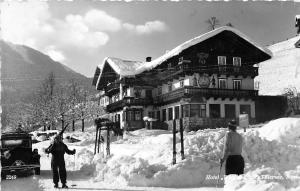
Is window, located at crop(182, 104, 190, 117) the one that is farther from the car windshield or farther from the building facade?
the car windshield

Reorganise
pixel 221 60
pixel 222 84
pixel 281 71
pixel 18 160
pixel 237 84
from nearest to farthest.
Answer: pixel 18 160 < pixel 222 84 < pixel 221 60 < pixel 237 84 < pixel 281 71

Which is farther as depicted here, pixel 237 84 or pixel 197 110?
pixel 237 84

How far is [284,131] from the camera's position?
1941cm

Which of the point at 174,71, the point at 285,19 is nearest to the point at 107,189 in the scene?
the point at 285,19

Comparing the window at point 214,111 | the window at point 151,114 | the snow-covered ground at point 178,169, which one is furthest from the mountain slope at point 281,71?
the snow-covered ground at point 178,169

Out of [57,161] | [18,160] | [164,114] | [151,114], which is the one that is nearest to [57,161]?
[57,161]

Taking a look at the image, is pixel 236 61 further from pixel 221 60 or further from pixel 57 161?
pixel 57 161

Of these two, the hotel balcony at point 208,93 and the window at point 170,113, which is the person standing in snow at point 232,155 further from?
the window at point 170,113

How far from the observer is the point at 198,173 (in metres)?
12.0

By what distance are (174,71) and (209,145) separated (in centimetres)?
2766

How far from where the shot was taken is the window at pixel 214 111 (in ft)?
127

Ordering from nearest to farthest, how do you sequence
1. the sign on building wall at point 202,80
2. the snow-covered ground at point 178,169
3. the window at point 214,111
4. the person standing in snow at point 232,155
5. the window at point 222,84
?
the person standing in snow at point 232,155
the snow-covered ground at point 178,169
the window at point 214,111
the sign on building wall at point 202,80
the window at point 222,84

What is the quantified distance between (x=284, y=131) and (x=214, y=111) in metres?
19.6

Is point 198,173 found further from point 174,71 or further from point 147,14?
point 174,71
